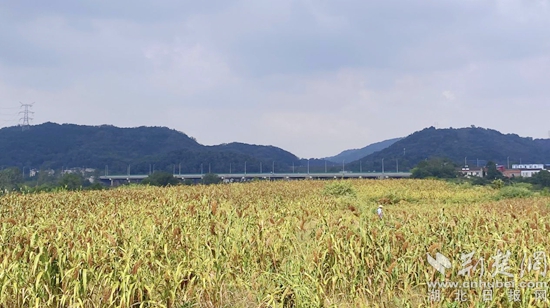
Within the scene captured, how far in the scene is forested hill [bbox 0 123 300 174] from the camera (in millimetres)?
96062

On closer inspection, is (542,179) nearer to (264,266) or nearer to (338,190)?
(338,190)

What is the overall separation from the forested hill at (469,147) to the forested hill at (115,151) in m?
42.9

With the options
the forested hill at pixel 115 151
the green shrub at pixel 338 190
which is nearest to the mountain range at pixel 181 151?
the forested hill at pixel 115 151

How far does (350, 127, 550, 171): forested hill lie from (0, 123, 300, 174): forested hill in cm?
4287

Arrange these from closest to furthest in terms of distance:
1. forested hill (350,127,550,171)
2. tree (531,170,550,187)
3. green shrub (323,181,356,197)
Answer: green shrub (323,181,356,197)
tree (531,170,550,187)
forested hill (350,127,550,171)

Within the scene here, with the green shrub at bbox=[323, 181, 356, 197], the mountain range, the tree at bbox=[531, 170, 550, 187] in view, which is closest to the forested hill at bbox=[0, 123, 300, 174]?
the mountain range

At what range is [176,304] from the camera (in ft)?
10.6

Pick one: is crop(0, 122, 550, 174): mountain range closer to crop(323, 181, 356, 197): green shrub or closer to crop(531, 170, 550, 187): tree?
crop(531, 170, 550, 187): tree

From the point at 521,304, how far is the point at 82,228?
4739 mm

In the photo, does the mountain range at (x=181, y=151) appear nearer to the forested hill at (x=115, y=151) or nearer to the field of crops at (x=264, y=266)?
the forested hill at (x=115, y=151)

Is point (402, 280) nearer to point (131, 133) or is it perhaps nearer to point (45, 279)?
point (45, 279)

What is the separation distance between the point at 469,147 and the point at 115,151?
11487 cm

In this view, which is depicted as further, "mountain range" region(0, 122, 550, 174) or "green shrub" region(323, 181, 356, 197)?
"mountain range" region(0, 122, 550, 174)

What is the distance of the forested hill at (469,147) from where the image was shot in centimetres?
12349
